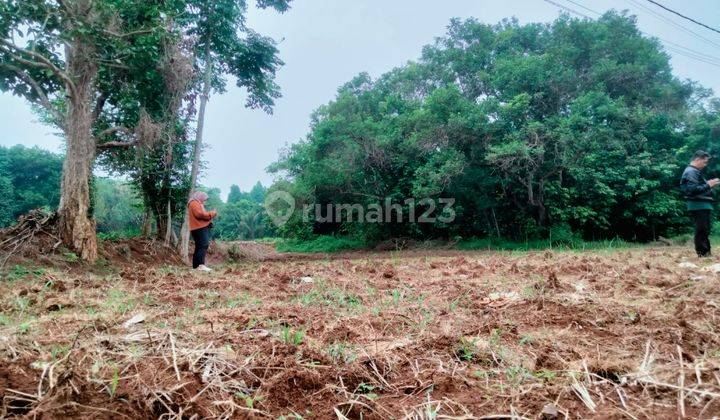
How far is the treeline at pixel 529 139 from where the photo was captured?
13047mm

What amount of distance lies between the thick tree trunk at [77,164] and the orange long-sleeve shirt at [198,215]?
2122 mm

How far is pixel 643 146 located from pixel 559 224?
450 cm

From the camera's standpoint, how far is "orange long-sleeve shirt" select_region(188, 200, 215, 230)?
6172 mm

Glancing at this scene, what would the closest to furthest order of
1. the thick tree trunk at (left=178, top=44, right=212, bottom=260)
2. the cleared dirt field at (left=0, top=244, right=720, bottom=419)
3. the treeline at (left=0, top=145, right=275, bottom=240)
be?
the cleared dirt field at (left=0, top=244, right=720, bottom=419) < the thick tree trunk at (left=178, top=44, right=212, bottom=260) < the treeline at (left=0, top=145, right=275, bottom=240)

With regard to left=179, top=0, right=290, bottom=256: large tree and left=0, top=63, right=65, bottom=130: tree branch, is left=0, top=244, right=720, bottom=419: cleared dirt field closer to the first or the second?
left=0, top=63, right=65, bottom=130: tree branch

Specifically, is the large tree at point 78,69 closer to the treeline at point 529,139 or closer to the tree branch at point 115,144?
the tree branch at point 115,144

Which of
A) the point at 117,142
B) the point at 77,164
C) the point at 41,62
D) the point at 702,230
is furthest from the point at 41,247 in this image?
the point at 702,230

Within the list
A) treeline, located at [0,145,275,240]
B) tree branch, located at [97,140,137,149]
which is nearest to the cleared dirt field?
tree branch, located at [97,140,137,149]

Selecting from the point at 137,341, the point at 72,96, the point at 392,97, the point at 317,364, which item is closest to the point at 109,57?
the point at 72,96

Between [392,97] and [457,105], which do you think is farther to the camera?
[392,97]

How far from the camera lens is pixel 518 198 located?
15.3 meters

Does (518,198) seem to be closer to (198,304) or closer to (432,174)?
(432,174)

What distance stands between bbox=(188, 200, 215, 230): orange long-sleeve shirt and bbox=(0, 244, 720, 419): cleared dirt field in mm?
3105

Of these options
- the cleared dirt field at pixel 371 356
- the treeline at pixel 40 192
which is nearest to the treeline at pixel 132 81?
the cleared dirt field at pixel 371 356
